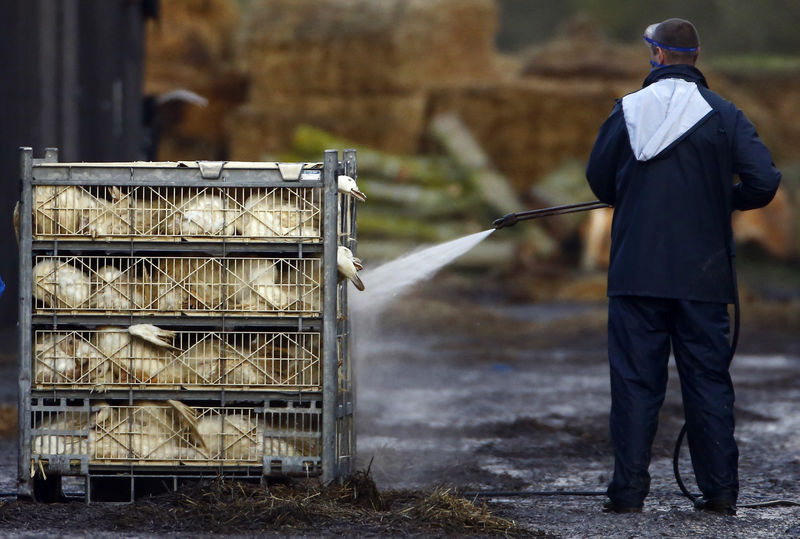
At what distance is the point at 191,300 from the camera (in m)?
5.70

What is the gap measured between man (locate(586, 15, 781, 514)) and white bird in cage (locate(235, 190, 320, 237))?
4.70 feet

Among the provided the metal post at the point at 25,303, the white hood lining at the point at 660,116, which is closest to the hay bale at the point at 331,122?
the white hood lining at the point at 660,116

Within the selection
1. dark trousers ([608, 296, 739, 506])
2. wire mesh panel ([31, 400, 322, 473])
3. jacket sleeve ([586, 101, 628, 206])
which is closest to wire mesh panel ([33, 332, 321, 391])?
wire mesh panel ([31, 400, 322, 473])

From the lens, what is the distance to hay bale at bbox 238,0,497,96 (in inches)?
977

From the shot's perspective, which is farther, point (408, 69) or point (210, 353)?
point (408, 69)

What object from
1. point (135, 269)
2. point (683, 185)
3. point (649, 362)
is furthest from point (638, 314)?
point (135, 269)

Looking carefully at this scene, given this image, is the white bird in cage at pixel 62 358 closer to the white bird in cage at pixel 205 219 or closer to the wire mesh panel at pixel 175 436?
the wire mesh panel at pixel 175 436

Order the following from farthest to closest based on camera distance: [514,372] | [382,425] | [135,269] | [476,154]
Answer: [476,154]
[514,372]
[382,425]
[135,269]

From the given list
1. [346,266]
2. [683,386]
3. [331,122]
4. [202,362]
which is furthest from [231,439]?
[331,122]

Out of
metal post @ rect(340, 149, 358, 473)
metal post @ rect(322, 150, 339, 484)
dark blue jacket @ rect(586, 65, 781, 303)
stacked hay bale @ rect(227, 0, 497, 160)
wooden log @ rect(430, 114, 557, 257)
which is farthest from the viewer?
stacked hay bale @ rect(227, 0, 497, 160)

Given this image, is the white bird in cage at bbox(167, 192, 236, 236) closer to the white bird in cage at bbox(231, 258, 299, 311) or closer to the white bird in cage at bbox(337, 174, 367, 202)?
the white bird in cage at bbox(231, 258, 299, 311)

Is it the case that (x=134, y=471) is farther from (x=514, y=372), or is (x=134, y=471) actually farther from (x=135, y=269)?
(x=514, y=372)

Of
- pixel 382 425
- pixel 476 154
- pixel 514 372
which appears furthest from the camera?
pixel 476 154

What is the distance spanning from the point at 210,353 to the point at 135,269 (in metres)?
0.49
